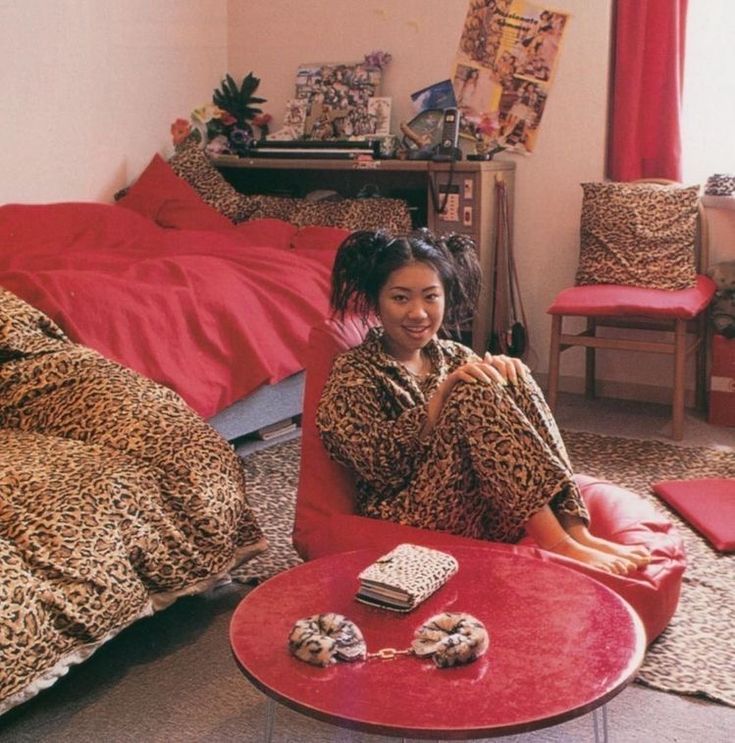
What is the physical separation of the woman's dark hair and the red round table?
0.73 meters

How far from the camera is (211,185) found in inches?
180

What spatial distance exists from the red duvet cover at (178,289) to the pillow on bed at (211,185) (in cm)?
29

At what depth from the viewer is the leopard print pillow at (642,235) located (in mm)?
3840

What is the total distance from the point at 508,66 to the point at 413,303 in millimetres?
2505

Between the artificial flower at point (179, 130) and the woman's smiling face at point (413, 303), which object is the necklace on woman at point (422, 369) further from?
the artificial flower at point (179, 130)

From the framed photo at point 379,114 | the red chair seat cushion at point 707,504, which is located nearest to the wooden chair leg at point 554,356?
the red chair seat cushion at point 707,504

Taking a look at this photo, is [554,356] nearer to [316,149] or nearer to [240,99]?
[316,149]

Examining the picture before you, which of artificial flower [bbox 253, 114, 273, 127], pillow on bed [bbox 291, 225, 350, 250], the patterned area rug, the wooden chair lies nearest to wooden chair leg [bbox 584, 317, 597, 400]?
the wooden chair

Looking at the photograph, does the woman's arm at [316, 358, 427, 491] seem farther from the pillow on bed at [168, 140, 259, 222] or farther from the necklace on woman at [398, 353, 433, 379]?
the pillow on bed at [168, 140, 259, 222]

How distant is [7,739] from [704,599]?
1.50 metres

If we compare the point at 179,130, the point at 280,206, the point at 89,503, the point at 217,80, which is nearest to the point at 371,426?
the point at 89,503

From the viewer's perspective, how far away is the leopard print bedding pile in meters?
1.81

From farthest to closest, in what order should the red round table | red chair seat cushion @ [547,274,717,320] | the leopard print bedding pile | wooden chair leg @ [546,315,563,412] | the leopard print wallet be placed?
wooden chair leg @ [546,315,563,412], red chair seat cushion @ [547,274,717,320], the leopard print bedding pile, the leopard print wallet, the red round table

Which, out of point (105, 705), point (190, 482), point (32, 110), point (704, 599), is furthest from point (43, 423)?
point (32, 110)
